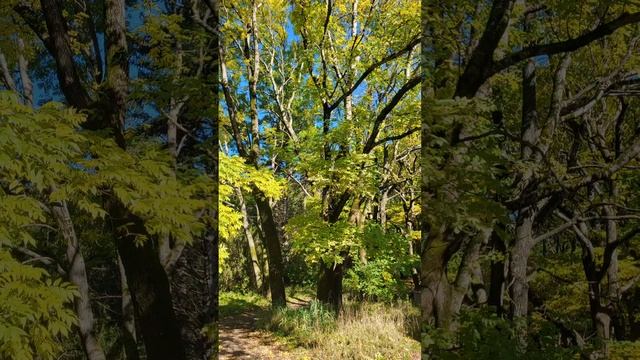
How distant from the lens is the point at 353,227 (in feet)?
12.8

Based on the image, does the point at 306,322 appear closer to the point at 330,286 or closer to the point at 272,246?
the point at 330,286

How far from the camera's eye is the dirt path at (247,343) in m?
3.56

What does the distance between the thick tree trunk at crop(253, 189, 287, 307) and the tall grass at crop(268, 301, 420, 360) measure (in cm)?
25

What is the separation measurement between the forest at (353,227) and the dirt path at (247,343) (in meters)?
0.02

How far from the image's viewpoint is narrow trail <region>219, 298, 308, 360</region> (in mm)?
3555

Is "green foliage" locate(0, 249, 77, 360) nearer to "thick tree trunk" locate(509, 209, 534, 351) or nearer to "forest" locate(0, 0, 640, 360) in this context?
"forest" locate(0, 0, 640, 360)

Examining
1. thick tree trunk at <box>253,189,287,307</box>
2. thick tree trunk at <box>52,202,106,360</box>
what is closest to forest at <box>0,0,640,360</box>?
thick tree trunk at <box>52,202,106,360</box>

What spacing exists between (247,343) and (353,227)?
1182 mm

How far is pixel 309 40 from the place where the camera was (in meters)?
4.28

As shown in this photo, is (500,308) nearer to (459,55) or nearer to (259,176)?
(459,55)

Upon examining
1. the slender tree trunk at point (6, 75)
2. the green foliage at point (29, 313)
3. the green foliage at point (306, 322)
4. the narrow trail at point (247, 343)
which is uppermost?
the slender tree trunk at point (6, 75)

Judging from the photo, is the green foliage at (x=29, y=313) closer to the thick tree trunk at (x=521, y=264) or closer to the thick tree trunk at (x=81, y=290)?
the thick tree trunk at (x=81, y=290)

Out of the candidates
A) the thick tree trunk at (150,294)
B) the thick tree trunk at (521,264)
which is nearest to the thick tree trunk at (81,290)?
the thick tree trunk at (150,294)

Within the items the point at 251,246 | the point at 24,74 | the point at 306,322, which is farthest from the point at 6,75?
the point at 306,322
